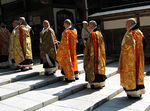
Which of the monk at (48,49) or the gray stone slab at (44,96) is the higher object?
the monk at (48,49)

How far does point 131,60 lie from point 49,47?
297 centimetres

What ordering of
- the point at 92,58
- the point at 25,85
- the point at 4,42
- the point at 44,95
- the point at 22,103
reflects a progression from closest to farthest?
the point at 22,103
the point at 44,95
the point at 92,58
the point at 25,85
the point at 4,42

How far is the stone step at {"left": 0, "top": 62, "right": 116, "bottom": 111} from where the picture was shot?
14.8ft

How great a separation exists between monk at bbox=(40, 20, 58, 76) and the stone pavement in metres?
0.39

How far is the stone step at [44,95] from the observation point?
452 cm

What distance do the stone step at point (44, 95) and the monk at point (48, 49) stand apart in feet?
2.70

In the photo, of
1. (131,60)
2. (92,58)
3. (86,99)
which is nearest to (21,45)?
(92,58)

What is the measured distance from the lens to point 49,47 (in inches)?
265

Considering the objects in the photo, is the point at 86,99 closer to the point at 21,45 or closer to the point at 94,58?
the point at 94,58

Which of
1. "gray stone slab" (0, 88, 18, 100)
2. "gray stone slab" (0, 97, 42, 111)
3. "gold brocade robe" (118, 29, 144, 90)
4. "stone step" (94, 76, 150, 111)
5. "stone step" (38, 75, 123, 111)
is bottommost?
"stone step" (94, 76, 150, 111)

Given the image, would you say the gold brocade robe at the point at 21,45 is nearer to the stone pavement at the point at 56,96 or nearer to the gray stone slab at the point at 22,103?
the stone pavement at the point at 56,96

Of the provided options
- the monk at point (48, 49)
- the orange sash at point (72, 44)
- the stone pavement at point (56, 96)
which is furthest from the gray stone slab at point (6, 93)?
the orange sash at point (72, 44)

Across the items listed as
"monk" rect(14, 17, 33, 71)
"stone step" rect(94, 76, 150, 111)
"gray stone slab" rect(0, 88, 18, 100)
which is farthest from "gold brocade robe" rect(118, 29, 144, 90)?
"monk" rect(14, 17, 33, 71)

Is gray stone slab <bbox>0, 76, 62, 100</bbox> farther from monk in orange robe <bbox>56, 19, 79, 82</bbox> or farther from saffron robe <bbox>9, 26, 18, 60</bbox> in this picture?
saffron robe <bbox>9, 26, 18, 60</bbox>
